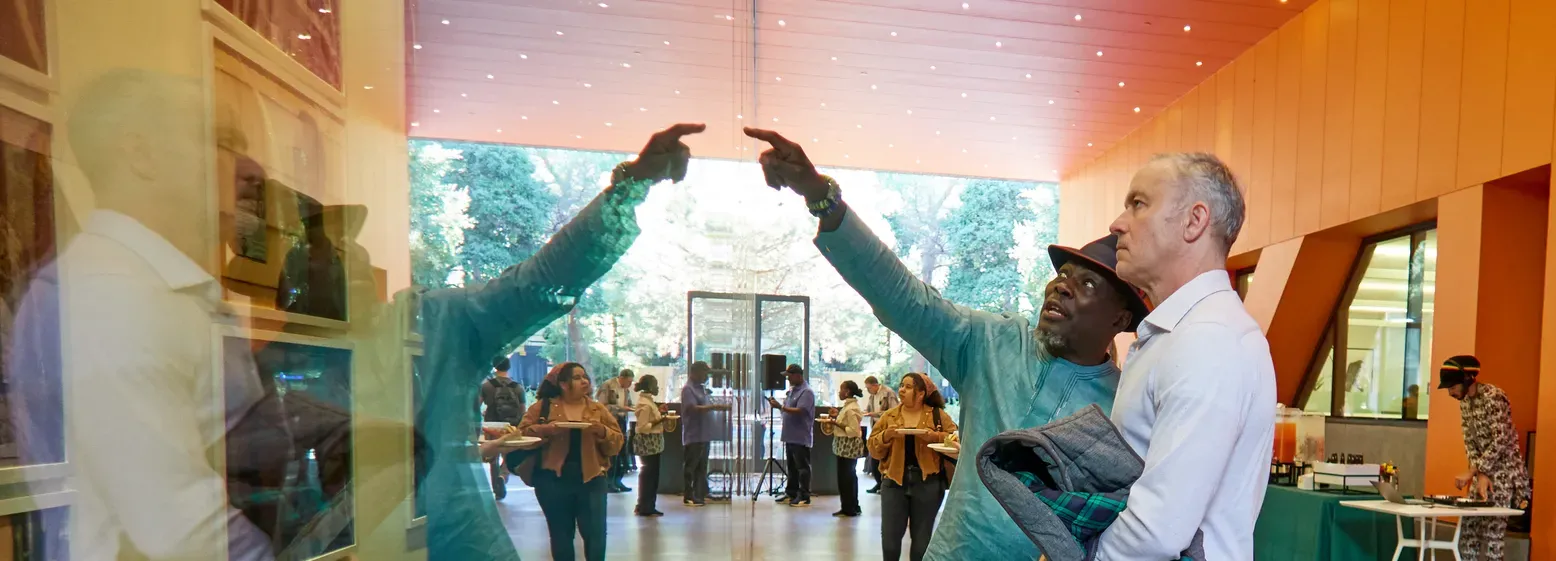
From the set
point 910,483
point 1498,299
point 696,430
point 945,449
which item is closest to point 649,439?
point 696,430

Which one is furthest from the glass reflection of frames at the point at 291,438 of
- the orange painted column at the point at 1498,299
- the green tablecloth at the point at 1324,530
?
the orange painted column at the point at 1498,299

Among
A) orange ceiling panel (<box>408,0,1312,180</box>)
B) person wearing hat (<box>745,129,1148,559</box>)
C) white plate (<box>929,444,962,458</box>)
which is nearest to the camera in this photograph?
orange ceiling panel (<box>408,0,1312,180</box>)

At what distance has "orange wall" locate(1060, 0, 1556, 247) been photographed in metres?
4.99

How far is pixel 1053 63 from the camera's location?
25.4 feet

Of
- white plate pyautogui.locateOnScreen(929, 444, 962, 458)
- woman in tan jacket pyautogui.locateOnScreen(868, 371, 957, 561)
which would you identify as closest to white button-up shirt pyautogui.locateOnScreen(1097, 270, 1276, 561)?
white plate pyautogui.locateOnScreen(929, 444, 962, 458)

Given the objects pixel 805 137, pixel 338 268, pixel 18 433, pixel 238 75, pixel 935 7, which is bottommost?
pixel 18 433

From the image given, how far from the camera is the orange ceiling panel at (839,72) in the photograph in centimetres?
64

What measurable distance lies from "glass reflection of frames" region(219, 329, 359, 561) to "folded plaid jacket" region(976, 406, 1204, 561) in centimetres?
72

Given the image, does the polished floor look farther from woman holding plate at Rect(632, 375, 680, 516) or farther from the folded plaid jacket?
the folded plaid jacket

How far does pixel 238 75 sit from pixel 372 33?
0.11 meters

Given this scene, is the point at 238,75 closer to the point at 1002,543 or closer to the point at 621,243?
the point at 621,243

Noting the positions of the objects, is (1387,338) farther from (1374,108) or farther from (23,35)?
(23,35)

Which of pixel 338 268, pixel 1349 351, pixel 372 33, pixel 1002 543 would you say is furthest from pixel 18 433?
pixel 1349 351

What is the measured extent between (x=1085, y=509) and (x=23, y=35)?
1.12 metres
